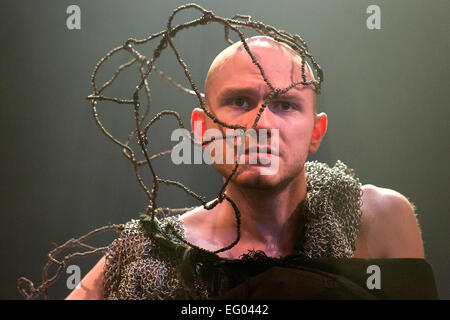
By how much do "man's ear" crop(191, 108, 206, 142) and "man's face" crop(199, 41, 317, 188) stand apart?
2.8 inches

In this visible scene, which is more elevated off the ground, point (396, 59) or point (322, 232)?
point (396, 59)

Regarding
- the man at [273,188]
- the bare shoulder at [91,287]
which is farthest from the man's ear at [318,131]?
the bare shoulder at [91,287]

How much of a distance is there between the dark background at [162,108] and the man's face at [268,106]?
168 millimetres

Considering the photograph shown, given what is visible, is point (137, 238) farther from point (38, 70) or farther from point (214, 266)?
point (38, 70)

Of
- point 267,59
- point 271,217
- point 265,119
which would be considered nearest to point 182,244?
point 271,217

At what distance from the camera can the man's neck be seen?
1030 mm

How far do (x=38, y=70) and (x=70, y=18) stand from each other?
0.54 feet

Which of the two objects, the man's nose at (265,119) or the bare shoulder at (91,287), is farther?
the bare shoulder at (91,287)

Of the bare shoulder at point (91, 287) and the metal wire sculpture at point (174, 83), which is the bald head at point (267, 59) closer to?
the metal wire sculpture at point (174, 83)

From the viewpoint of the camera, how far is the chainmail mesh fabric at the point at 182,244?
0.97 meters

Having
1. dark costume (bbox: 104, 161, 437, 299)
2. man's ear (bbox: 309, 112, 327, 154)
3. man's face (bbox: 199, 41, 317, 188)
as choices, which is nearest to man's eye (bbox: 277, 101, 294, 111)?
man's face (bbox: 199, 41, 317, 188)

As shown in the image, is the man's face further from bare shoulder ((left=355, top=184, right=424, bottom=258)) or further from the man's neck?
Answer: bare shoulder ((left=355, top=184, right=424, bottom=258))

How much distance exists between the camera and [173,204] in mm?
1242
